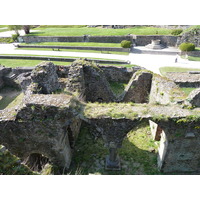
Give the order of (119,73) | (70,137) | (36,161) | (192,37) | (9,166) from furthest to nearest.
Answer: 1. (192,37)
2. (119,73)
3. (70,137)
4. (36,161)
5. (9,166)

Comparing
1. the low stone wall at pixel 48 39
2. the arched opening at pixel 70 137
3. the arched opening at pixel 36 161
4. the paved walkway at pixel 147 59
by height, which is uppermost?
the low stone wall at pixel 48 39

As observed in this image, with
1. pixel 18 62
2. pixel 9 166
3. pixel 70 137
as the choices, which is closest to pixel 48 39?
pixel 18 62

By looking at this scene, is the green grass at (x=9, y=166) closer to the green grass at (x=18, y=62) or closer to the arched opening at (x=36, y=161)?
the arched opening at (x=36, y=161)

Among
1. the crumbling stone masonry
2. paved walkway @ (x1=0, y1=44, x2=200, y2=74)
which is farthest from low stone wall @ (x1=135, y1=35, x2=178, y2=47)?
the crumbling stone masonry

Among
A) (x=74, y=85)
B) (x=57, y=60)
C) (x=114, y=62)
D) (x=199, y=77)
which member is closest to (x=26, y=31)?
(x=57, y=60)

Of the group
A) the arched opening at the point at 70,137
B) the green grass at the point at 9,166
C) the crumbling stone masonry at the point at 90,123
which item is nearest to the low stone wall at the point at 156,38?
the crumbling stone masonry at the point at 90,123

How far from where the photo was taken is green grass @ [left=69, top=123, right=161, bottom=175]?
984cm

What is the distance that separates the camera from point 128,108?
27.0 ft

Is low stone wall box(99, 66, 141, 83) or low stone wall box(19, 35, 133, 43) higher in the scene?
low stone wall box(19, 35, 133, 43)

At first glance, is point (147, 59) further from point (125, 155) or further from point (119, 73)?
point (125, 155)

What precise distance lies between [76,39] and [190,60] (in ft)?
68.6

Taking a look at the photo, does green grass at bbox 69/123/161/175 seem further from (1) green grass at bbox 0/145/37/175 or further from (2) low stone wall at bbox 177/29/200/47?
(2) low stone wall at bbox 177/29/200/47

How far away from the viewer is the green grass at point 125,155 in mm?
9844

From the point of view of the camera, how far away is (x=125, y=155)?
10.7 metres
